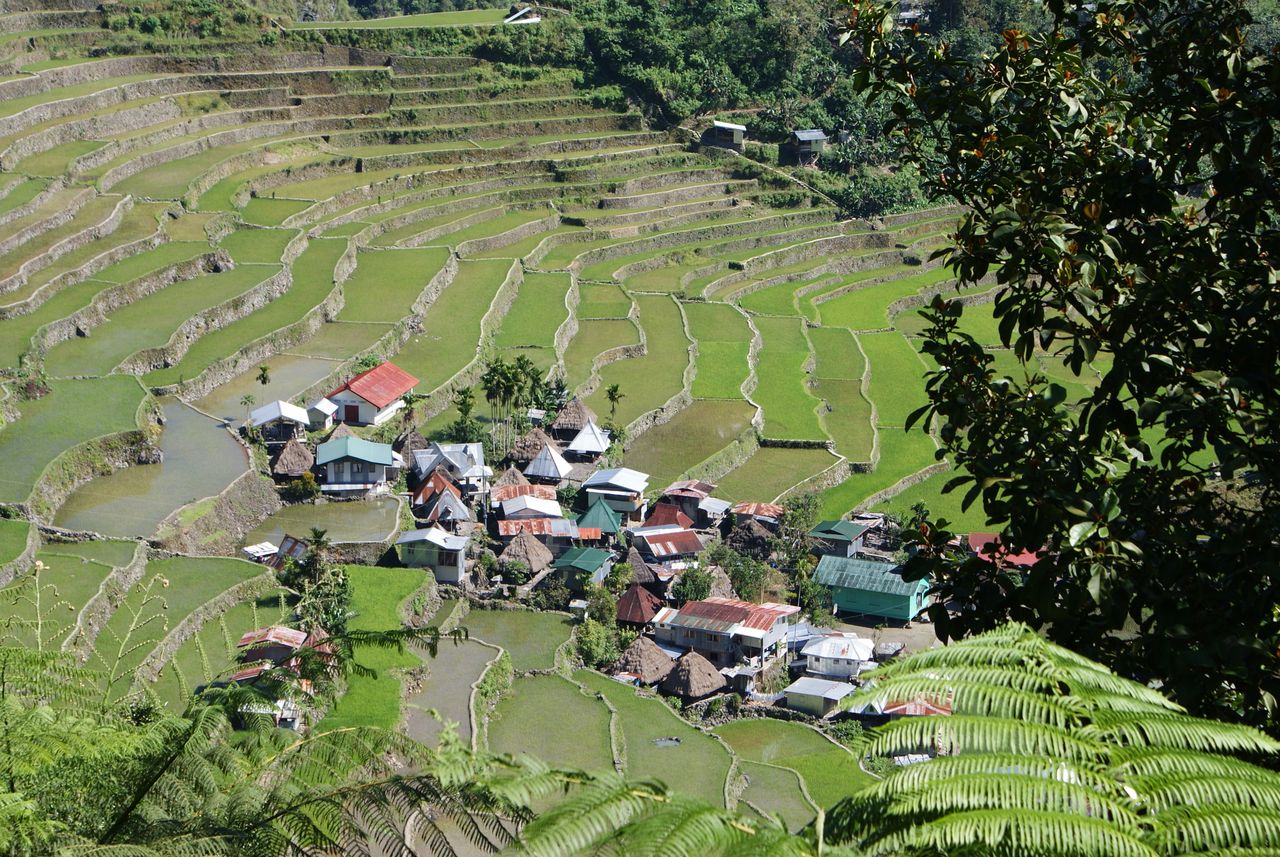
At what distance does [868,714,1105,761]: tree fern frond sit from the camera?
345 cm

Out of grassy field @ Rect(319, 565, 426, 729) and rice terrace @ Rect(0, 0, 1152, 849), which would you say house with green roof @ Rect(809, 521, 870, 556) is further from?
grassy field @ Rect(319, 565, 426, 729)

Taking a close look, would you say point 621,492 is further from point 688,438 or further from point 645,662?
point 645,662

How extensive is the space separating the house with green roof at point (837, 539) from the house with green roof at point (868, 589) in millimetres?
882

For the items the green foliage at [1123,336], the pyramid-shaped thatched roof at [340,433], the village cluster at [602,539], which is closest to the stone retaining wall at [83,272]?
the village cluster at [602,539]

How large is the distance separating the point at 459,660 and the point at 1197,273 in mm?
16651

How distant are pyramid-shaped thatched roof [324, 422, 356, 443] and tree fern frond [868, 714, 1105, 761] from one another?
2353 cm

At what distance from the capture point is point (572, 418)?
29.2 m

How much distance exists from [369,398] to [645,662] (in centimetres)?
906

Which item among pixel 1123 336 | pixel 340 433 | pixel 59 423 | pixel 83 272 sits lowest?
pixel 340 433

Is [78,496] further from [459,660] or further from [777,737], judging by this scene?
[777,737]

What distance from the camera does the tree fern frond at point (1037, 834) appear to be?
3.16 meters

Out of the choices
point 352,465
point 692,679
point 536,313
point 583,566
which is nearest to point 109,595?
point 352,465

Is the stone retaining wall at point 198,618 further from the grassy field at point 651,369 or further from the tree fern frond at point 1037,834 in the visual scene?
the tree fern frond at point 1037,834

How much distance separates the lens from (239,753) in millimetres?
6258
